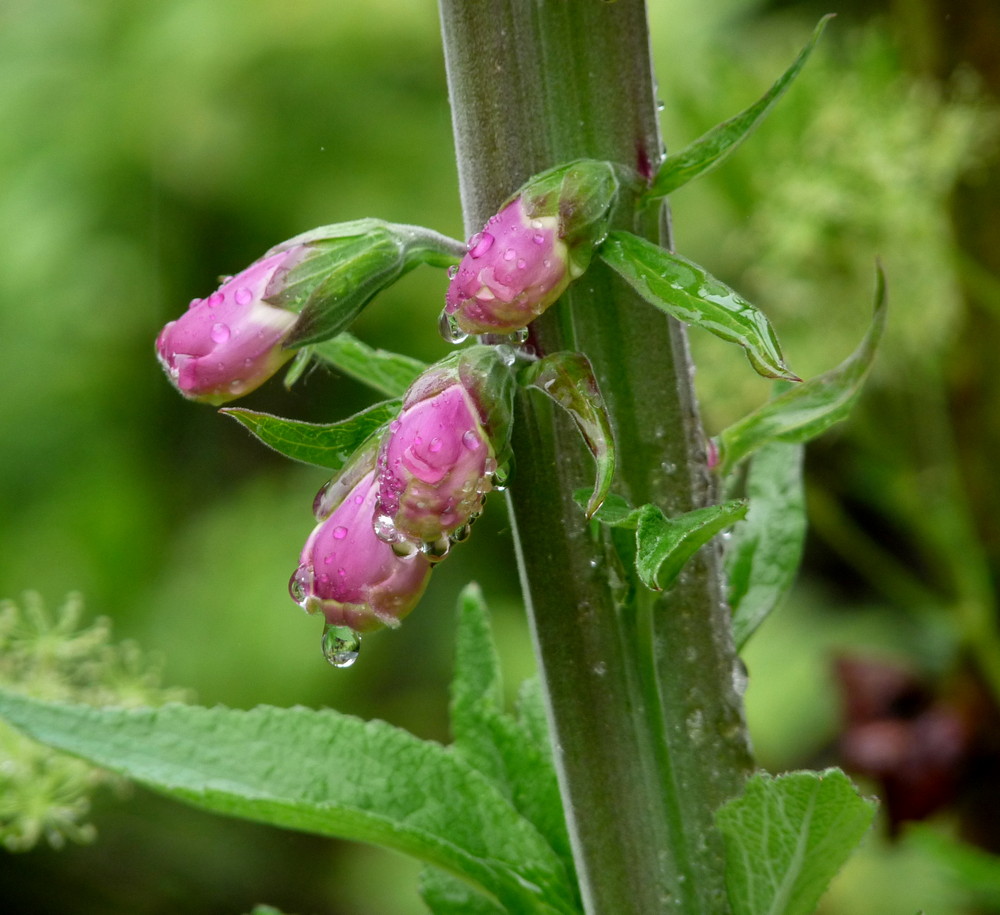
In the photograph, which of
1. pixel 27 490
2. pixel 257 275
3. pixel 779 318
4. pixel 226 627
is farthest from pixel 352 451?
pixel 27 490

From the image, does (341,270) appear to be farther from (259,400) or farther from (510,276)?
(259,400)

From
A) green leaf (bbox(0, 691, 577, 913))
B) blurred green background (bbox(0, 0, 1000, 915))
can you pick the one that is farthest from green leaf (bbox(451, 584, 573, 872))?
blurred green background (bbox(0, 0, 1000, 915))

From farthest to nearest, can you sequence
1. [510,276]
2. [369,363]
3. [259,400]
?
[259,400]
[369,363]
[510,276]

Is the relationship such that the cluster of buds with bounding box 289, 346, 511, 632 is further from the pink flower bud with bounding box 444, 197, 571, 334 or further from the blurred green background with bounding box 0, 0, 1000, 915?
the blurred green background with bounding box 0, 0, 1000, 915

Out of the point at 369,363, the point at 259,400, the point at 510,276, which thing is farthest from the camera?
the point at 259,400

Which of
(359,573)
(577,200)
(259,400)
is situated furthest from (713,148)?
(259,400)

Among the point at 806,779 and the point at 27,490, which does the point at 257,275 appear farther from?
the point at 27,490
